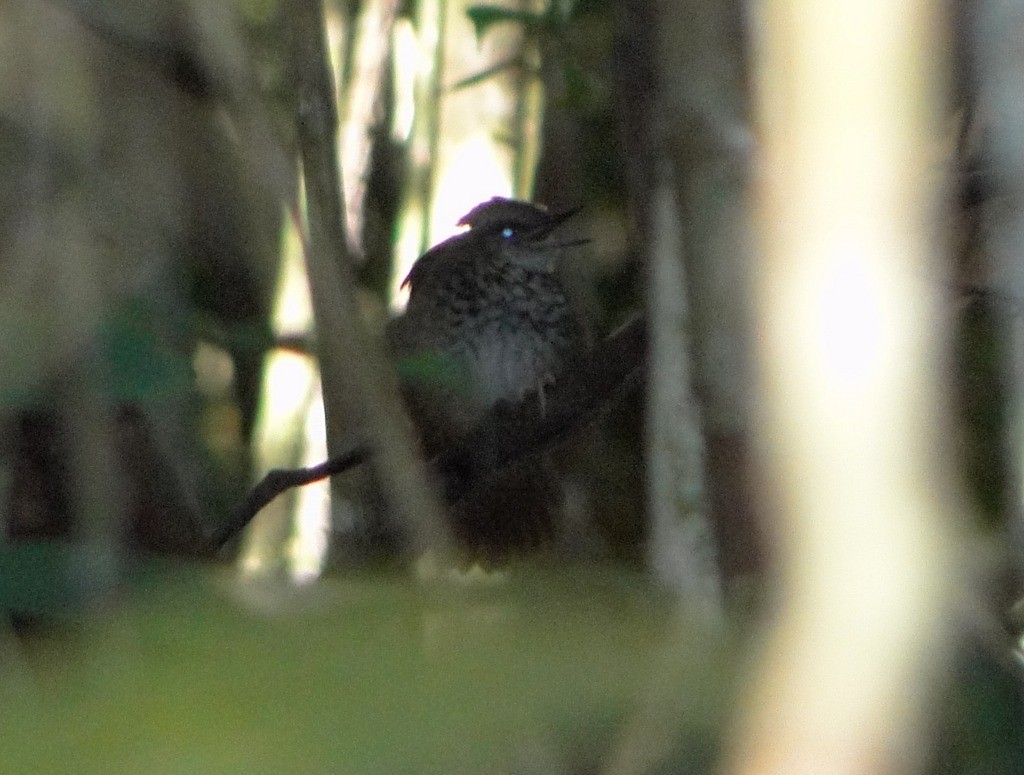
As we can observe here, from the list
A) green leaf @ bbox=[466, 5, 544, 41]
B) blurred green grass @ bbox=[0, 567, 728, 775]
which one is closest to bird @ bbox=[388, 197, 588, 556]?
green leaf @ bbox=[466, 5, 544, 41]

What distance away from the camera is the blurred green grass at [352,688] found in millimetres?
460

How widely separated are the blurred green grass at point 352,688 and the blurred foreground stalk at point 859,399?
6 cm

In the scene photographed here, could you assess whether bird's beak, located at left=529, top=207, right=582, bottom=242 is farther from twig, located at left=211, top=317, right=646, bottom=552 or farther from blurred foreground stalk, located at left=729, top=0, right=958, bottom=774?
blurred foreground stalk, located at left=729, top=0, right=958, bottom=774

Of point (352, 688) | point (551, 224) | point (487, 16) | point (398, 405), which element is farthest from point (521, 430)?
point (352, 688)

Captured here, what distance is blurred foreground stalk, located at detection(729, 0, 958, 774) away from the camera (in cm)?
48

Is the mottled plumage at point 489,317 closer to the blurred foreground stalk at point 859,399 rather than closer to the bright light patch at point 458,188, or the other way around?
the bright light patch at point 458,188

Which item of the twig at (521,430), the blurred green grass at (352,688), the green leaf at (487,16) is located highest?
the green leaf at (487,16)

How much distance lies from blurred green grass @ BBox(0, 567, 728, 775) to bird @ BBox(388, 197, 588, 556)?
5.28ft

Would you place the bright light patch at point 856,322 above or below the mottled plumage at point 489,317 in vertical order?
above

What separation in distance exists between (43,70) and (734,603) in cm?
94

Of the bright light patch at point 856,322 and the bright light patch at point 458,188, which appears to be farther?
the bright light patch at point 458,188

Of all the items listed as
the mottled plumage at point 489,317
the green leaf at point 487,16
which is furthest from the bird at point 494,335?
the green leaf at point 487,16

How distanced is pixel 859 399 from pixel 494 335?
196cm

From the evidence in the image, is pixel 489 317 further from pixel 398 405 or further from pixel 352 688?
pixel 352 688
